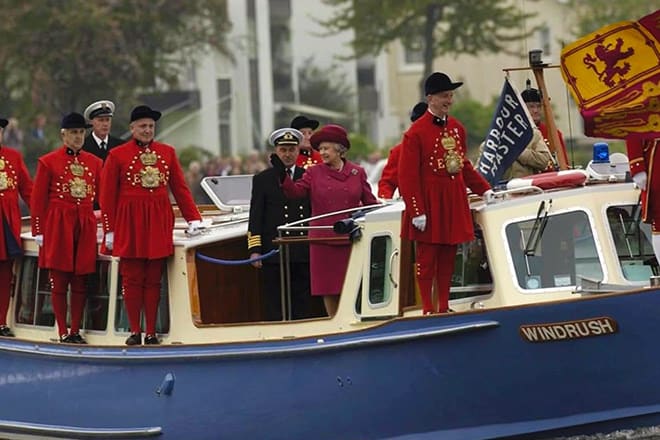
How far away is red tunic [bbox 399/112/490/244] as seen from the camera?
38.8 feet

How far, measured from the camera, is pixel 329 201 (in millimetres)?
12875

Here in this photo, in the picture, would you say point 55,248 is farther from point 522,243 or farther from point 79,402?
point 522,243

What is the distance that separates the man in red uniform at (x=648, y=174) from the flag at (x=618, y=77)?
9 centimetres

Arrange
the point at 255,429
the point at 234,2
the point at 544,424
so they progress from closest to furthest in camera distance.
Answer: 1. the point at 544,424
2. the point at 255,429
3. the point at 234,2

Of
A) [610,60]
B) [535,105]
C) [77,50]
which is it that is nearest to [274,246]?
[535,105]

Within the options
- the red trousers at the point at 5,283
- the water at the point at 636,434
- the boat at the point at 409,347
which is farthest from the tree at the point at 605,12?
the water at the point at 636,434

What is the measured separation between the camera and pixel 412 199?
1184 cm

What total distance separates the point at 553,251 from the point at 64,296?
13.1ft

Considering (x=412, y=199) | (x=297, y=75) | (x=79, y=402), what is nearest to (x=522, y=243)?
(x=412, y=199)

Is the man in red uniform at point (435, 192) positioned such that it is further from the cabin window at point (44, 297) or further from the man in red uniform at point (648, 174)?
the cabin window at point (44, 297)

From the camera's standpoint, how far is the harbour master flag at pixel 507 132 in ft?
43.0

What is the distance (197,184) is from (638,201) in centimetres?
2096

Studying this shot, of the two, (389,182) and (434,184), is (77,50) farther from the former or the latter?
(434,184)

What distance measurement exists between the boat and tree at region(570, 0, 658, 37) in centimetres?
3257
